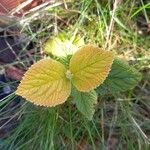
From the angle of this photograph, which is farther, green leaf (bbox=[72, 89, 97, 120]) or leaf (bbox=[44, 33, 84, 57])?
leaf (bbox=[44, 33, 84, 57])

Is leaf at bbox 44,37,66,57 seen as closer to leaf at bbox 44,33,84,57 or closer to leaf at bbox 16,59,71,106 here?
leaf at bbox 44,33,84,57

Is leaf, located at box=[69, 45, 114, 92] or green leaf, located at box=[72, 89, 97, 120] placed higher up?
Result: leaf, located at box=[69, 45, 114, 92]

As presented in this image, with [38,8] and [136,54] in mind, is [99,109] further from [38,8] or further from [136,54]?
[38,8]

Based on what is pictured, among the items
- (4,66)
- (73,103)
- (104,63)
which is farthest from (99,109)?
(4,66)

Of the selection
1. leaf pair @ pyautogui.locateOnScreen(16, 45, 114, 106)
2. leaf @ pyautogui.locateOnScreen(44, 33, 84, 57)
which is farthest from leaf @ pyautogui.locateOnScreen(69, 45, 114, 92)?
leaf @ pyautogui.locateOnScreen(44, 33, 84, 57)

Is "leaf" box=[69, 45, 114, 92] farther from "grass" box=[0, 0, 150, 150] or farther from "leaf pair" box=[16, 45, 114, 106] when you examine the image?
"grass" box=[0, 0, 150, 150]

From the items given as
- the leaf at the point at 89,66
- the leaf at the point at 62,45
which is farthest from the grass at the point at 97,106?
the leaf at the point at 89,66
